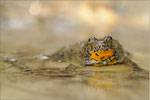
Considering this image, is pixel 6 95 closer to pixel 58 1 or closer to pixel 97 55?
pixel 97 55

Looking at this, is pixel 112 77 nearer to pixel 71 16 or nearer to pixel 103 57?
pixel 103 57

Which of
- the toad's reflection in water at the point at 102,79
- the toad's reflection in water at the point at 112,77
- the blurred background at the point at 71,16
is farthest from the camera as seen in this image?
the blurred background at the point at 71,16

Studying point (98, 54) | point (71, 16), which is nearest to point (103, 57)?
point (98, 54)

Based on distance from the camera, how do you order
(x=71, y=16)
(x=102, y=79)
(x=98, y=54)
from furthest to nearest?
(x=71, y=16) < (x=98, y=54) < (x=102, y=79)

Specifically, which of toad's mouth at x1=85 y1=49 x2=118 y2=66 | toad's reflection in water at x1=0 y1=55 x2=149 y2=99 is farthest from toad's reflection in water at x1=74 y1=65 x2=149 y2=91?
toad's mouth at x1=85 y1=49 x2=118 y2=66

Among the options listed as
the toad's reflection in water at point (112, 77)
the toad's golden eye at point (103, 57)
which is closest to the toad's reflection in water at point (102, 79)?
the toad's reflection in water at point (112, 77)

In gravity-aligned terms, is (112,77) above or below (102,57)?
below

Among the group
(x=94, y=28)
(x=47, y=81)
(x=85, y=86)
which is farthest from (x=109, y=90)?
(x=94, y=28)

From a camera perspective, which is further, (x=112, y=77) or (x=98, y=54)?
(x=98, y=54)

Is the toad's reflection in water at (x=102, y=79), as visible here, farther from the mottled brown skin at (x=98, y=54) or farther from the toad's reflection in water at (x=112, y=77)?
the mottled brown skin at (x=98, y=54)
